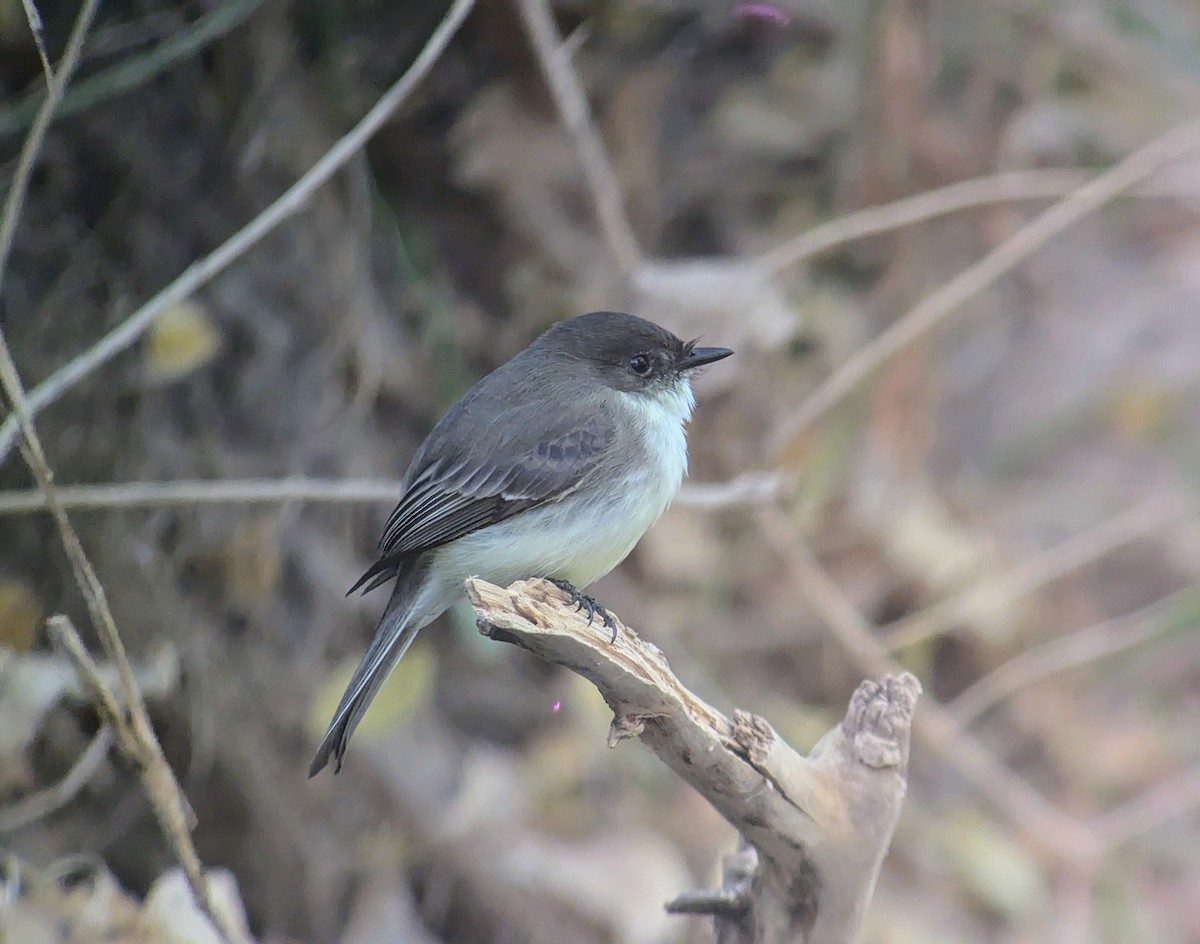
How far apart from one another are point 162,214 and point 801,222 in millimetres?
2317

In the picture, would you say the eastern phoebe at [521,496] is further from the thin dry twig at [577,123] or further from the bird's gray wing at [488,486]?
the thin dry twig at [577,123]

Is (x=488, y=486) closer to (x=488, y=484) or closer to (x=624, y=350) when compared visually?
(x=488, y=484)

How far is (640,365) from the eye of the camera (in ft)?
9.18

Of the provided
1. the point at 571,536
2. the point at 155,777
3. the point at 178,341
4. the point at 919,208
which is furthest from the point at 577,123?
the point at 155,777

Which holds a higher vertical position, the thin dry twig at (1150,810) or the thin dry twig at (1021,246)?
the thin dry twig at (1021,246)

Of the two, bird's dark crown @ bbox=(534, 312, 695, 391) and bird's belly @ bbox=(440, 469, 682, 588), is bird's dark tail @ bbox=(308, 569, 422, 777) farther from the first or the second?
bird's dark crown @ bbox=(534, 312, 695, 391)

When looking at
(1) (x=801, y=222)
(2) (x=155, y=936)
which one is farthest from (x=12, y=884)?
(1) (x=801, y=222)

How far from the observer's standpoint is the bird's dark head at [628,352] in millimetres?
2777

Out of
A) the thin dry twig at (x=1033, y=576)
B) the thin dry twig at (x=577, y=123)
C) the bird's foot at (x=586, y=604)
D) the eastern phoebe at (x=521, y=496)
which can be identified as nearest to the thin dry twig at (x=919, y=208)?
the thin dry twig at (x=577, y=123)

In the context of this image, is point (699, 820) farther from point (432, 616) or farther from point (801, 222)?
point (801, 222)

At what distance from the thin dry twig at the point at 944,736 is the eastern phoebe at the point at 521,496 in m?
1.33

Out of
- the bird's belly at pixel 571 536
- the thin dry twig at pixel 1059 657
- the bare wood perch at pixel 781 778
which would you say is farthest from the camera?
the thin dry twig at pixel 1059 657

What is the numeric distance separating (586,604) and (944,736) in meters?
2.05

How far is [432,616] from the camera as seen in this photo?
267cm
